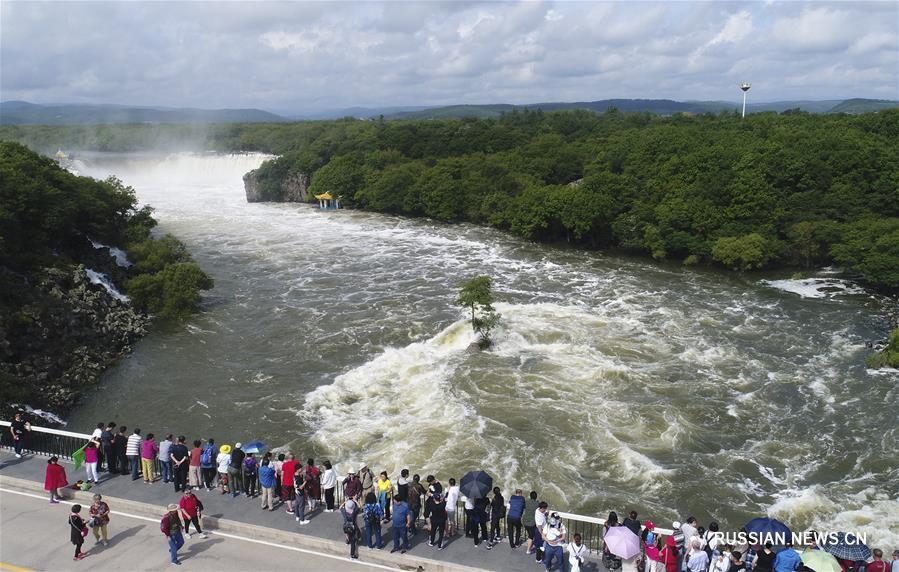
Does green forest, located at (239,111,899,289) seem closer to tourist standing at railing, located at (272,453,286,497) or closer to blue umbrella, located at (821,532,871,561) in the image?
blue umbrella, located at (821,532,871,561)

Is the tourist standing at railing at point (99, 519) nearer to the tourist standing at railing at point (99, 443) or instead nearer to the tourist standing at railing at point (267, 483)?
the tourist standing at railing at point (99, 443)

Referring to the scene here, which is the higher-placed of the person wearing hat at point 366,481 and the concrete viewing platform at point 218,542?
the person wearing hat at point 366,481

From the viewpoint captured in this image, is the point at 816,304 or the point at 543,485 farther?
the point at 816,304

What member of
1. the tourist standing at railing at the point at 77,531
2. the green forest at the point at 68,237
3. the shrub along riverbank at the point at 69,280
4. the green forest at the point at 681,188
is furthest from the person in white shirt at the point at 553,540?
the green forest at the point at 681,188

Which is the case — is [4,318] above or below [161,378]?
above

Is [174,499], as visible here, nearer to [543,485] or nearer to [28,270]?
[543,485]

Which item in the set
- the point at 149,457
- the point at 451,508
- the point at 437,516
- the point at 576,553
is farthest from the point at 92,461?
the point at 576,553

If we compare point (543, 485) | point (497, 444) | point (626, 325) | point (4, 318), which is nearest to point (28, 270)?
point (4, 318)

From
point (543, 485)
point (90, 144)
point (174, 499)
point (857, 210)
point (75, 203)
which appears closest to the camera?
point (174, 499)
